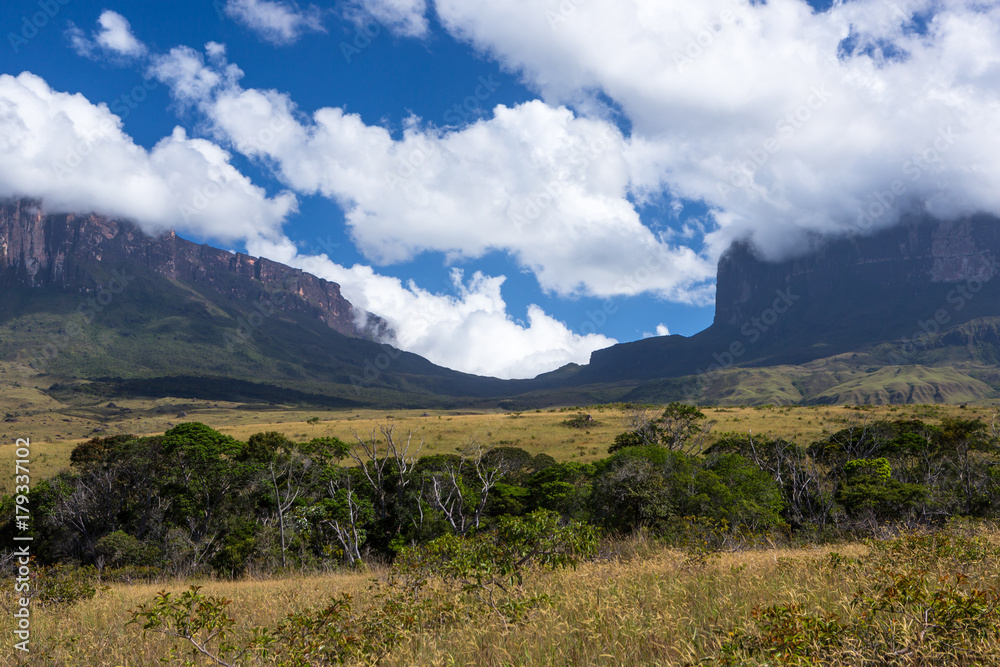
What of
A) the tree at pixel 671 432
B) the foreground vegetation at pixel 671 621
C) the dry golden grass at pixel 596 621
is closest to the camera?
the foreground vegetation at pixel 671 621

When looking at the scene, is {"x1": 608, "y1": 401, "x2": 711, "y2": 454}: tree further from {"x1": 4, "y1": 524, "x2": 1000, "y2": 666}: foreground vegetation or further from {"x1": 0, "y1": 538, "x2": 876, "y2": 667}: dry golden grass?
{"x1": 0, "y1": 538, "x2": 876, "y2": 667}: dry golden grass

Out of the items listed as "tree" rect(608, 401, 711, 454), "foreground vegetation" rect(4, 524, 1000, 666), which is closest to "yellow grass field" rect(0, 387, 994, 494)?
"tree" rect(608, 401, 711, 454)

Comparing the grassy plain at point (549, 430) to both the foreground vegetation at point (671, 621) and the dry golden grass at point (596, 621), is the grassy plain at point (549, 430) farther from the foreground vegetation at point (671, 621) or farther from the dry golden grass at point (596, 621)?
the foreground vegetation at point (671, 621)

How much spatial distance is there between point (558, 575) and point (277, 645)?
3581 mm

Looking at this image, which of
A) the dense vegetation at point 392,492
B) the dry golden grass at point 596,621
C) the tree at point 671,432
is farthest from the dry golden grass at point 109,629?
the tree at point 671,432

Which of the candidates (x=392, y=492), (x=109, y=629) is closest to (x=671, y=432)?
(x=392, y=492)

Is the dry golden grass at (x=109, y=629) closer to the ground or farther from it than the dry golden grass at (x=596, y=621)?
closer to the ground

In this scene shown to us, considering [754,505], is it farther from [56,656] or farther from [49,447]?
[49,447]

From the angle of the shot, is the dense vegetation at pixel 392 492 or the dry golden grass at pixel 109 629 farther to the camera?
the dense vegetation at pixel 392 492

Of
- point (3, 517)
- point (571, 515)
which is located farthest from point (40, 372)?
point (571, 515)

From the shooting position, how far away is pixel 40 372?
7603 inches

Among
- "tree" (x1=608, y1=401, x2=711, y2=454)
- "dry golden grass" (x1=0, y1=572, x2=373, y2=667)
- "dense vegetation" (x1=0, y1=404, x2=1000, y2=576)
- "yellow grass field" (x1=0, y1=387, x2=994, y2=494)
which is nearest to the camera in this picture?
"dry golden grass" (x1=0, y1=572, x2=373, y2=667)

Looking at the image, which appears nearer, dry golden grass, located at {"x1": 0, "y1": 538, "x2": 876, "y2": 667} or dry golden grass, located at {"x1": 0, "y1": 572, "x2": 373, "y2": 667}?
dry golden grass, located at {"x1": 0, "y1": 538, "x2": 876, "y2": 667}

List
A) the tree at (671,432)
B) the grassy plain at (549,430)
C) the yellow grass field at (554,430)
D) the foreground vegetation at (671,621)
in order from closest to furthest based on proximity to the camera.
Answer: the foreground vegetation at (671,621), the tree at (671,432), the yellow grass field at (554,430), the grassy plain at (549,430)
